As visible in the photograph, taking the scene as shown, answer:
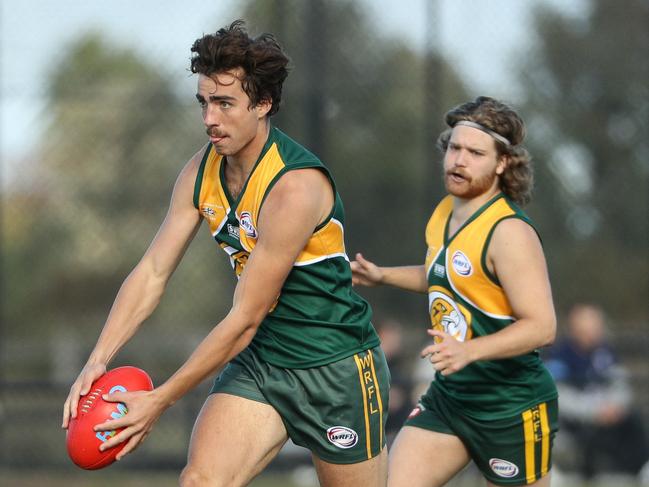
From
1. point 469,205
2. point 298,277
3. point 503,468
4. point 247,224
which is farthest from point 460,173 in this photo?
point 503,468

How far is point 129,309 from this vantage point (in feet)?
13.0

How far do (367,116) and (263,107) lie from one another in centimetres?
462

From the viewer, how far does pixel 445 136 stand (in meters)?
4.52

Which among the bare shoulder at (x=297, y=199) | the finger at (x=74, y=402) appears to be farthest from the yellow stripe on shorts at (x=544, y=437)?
the finger at (x=74, y=402)

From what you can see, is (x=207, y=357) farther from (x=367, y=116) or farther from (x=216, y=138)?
(x=367, y=116)

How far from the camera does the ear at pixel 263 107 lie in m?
3.78

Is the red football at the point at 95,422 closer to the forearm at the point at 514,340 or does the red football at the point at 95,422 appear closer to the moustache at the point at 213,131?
the moustache at the point at 213,131

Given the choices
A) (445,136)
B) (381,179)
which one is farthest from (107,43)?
(445,136)

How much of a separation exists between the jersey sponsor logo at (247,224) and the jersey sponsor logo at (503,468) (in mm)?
1342

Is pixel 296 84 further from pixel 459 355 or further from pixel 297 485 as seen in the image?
pixel 459 355

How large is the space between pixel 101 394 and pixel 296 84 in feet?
15.8

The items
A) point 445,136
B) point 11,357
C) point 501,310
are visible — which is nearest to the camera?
point 501,310

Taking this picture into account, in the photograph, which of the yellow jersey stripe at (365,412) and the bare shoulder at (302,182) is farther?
the yellow jersey stripe at (365,412)

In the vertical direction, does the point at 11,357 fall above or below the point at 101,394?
below
